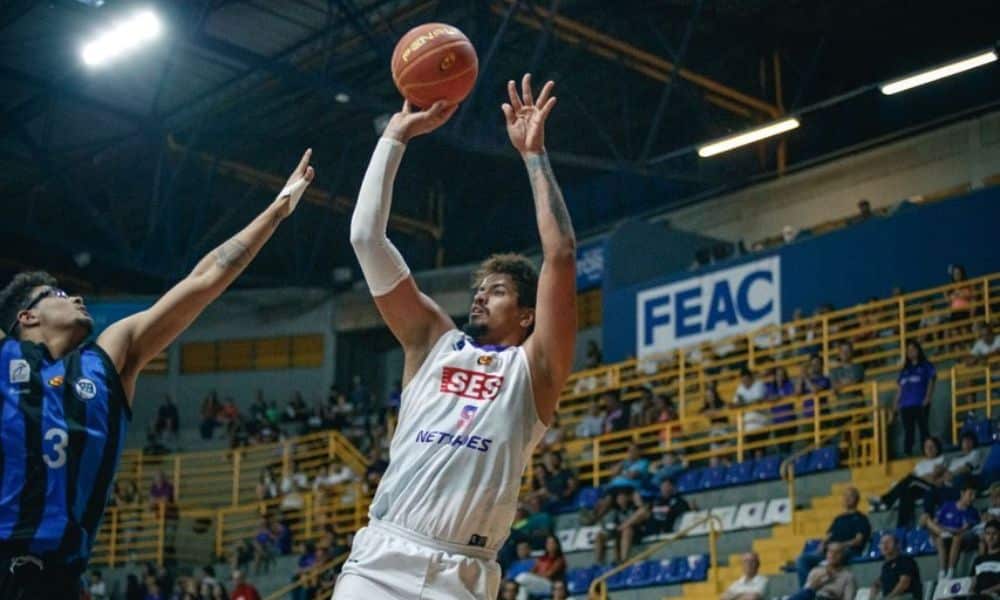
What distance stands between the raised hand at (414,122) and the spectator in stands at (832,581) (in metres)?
9.41

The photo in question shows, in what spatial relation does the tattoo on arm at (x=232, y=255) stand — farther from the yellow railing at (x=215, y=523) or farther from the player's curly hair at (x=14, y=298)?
the yellow railing at (x=215, y=523)

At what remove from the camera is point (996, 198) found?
20.6 m

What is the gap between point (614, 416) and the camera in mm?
22094

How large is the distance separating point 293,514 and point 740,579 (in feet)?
38.1

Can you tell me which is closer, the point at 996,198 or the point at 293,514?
the point at 996,198

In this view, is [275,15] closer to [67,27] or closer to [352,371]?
[67,27]

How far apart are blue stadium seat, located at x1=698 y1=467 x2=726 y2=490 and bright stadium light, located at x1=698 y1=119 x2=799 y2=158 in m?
6.82

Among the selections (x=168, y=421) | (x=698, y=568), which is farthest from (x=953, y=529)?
(x=168, y=421)

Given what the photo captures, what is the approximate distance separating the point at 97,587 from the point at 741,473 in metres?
11.1

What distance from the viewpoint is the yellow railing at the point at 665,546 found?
1695 cm

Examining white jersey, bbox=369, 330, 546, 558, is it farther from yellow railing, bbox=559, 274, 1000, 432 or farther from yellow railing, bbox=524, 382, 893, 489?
yellow railing, bbox=559, 274, 1000, 432

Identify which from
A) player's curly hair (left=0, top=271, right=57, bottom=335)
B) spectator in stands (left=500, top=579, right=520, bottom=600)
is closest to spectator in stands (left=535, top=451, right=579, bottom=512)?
spectator in stands (left=500, top=579, right=520, bottom=600)

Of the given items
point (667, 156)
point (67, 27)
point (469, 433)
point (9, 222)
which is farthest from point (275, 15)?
point (469, 433)

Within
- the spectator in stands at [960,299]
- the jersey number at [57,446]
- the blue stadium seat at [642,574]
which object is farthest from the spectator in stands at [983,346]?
the jersey number at [57,446]
